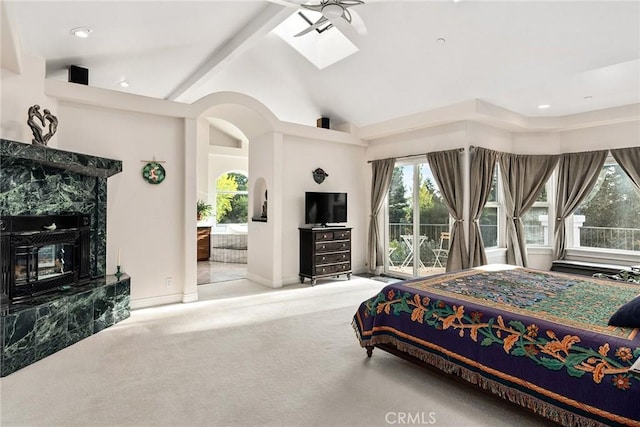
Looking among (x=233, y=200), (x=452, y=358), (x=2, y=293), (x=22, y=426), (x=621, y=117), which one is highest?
(x=621, y=117)

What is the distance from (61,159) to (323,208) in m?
3.71

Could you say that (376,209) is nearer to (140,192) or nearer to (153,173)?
(153,173)

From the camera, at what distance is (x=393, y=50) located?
15.2 ft

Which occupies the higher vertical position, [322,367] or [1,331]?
[1,331]

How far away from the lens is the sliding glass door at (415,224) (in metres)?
5.91

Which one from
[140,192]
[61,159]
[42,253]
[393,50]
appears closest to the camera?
[61,159]

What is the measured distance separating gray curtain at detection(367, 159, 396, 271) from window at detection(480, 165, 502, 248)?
169cm

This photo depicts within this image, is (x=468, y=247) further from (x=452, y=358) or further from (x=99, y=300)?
(x=99, y=300)

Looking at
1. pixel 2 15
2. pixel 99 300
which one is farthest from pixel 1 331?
pixel 2 15

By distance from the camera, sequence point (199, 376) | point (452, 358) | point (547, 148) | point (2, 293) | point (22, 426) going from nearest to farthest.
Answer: point (22, 426) → point (452, 358) → point (199, 376) → point (2, 293) → point (547, 148)

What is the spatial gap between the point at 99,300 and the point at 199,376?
5.67 ft

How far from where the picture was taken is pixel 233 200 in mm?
10695

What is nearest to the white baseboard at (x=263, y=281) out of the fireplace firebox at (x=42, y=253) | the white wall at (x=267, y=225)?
the white wall at (x=267, y=225)

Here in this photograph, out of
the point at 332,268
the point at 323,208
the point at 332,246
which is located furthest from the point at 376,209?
the point at 332,268
